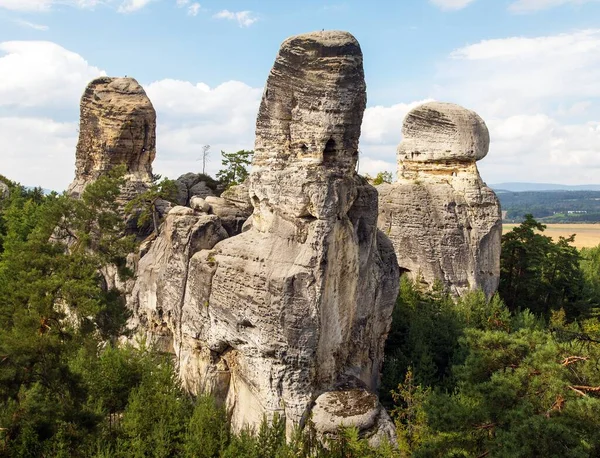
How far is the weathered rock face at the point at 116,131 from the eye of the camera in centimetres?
3306

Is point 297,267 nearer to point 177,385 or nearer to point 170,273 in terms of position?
point 177,385

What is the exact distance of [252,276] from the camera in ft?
54.3

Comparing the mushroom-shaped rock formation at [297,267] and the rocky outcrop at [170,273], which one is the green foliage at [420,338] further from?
the rocky outcrop at [170,273]

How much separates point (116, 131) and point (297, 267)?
2125cm

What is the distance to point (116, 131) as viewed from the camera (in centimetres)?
3303

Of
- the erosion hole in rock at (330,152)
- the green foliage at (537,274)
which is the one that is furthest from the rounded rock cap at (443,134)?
the erosion hole in rock at (330,152)

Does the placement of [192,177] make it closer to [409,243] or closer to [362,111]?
[409,243]

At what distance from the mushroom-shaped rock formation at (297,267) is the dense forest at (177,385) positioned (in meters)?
1.07

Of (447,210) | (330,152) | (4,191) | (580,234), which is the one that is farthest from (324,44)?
(580,234)

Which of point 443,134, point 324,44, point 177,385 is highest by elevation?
point 324,44

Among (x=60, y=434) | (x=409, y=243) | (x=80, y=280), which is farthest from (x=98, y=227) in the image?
(x=409, y=243)

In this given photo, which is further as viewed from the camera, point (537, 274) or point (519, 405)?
point (537, 274)

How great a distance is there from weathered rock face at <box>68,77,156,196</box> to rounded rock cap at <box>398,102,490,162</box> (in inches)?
601

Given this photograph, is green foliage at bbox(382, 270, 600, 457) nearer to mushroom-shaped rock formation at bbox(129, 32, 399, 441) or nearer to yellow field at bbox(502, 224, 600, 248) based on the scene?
mushroom-shaped rock formation at bbox(129, 32, 399, 441)
